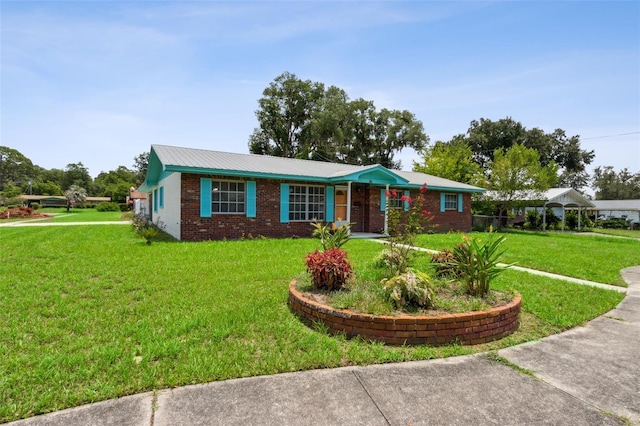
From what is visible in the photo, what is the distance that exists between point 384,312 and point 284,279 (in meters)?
2.80

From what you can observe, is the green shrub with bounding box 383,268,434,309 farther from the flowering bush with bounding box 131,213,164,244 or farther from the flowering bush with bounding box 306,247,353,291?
the flowering bush with bounding box 131,213,164,244

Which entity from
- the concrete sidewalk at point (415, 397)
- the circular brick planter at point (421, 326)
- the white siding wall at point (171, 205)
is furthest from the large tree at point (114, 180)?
the concrete sidewalk at point (415, 397)

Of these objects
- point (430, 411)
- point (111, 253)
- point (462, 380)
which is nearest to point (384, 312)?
point (462, 380)

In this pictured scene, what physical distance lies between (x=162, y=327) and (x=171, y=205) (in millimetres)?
10155

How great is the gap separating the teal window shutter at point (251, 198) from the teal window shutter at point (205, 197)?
143 centimetres

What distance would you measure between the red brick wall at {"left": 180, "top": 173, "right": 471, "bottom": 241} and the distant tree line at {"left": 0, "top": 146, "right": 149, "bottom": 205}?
6854cm

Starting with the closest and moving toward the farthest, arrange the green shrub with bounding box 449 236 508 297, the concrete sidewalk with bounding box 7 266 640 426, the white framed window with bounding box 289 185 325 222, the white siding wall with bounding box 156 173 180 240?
the concrete sidewalk with bounding box 7 266 640 426 < the green shrub with bounding box 449 236 508 297 < the white siding wall with bounding box 156 173 180 240 < the white framed window with bounding box 289 185 325 222

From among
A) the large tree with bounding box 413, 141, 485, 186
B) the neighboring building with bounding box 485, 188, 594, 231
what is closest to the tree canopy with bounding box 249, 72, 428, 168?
the large tree with bounding box 413, 141, 485, 186

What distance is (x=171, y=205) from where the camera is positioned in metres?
13.1

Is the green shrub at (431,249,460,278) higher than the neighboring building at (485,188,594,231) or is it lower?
lower

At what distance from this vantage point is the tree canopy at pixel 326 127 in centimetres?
3516

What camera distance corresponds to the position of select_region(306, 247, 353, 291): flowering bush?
462cm

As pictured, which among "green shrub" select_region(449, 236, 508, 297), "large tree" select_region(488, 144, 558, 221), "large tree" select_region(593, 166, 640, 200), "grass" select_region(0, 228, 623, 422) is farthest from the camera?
"large tree" select_region(593, 166, 640, 200)

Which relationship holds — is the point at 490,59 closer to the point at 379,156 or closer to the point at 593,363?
the point at 593,363
